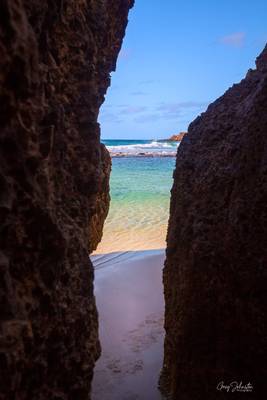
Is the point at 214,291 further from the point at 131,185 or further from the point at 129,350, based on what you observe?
the point at 131,185

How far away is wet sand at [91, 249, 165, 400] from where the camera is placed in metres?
3.14

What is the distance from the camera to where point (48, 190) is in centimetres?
156

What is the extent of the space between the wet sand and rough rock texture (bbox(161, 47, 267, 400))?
0.38m

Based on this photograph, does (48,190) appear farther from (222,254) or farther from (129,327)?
(129,327)

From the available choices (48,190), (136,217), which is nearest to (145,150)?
(136,217)

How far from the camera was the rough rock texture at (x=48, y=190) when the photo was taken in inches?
51.4

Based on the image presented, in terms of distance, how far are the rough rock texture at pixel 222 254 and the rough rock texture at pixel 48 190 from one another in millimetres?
760

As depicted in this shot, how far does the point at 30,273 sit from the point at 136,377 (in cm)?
213

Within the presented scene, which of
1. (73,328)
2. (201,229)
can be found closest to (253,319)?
(201,229)

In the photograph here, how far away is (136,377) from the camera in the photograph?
10.7 feet

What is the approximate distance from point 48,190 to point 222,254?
1.14m

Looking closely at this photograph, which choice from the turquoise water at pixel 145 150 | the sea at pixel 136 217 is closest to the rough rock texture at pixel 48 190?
the sea at pixel 136 217
